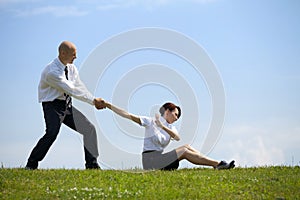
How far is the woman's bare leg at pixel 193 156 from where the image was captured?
1393cm

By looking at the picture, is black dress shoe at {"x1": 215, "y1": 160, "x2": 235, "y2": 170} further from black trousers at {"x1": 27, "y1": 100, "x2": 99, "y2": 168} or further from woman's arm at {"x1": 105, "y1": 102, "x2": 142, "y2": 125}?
black trousers at {"x1": 27, "y1": 100, "x2": 99, "y2": 168}

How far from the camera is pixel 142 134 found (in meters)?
14.2

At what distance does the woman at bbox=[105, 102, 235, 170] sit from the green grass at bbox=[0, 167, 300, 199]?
72cm

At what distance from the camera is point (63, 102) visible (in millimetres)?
13375

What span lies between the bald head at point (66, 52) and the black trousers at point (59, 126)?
103 centimetres

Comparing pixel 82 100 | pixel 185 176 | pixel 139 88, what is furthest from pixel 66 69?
pixel 185 176

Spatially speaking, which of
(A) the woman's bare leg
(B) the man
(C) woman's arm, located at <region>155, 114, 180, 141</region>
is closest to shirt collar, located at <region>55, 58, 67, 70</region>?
(B) the man

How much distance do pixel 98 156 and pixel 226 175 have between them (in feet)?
10.6

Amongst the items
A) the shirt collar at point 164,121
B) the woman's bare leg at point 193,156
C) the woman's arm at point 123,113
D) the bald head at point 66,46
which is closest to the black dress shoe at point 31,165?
the woman's arm at point 123,113

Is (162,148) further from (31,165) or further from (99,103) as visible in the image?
(31,165)

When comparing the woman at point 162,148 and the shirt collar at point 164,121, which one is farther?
the shirt collar at point 164,121

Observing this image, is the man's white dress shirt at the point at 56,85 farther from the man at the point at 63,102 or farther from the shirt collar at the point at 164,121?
the shirt collar at the point at 164,121

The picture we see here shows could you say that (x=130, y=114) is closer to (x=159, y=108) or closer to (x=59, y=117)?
(x=159, y=108)

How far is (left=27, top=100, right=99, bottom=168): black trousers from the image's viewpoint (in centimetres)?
1302
